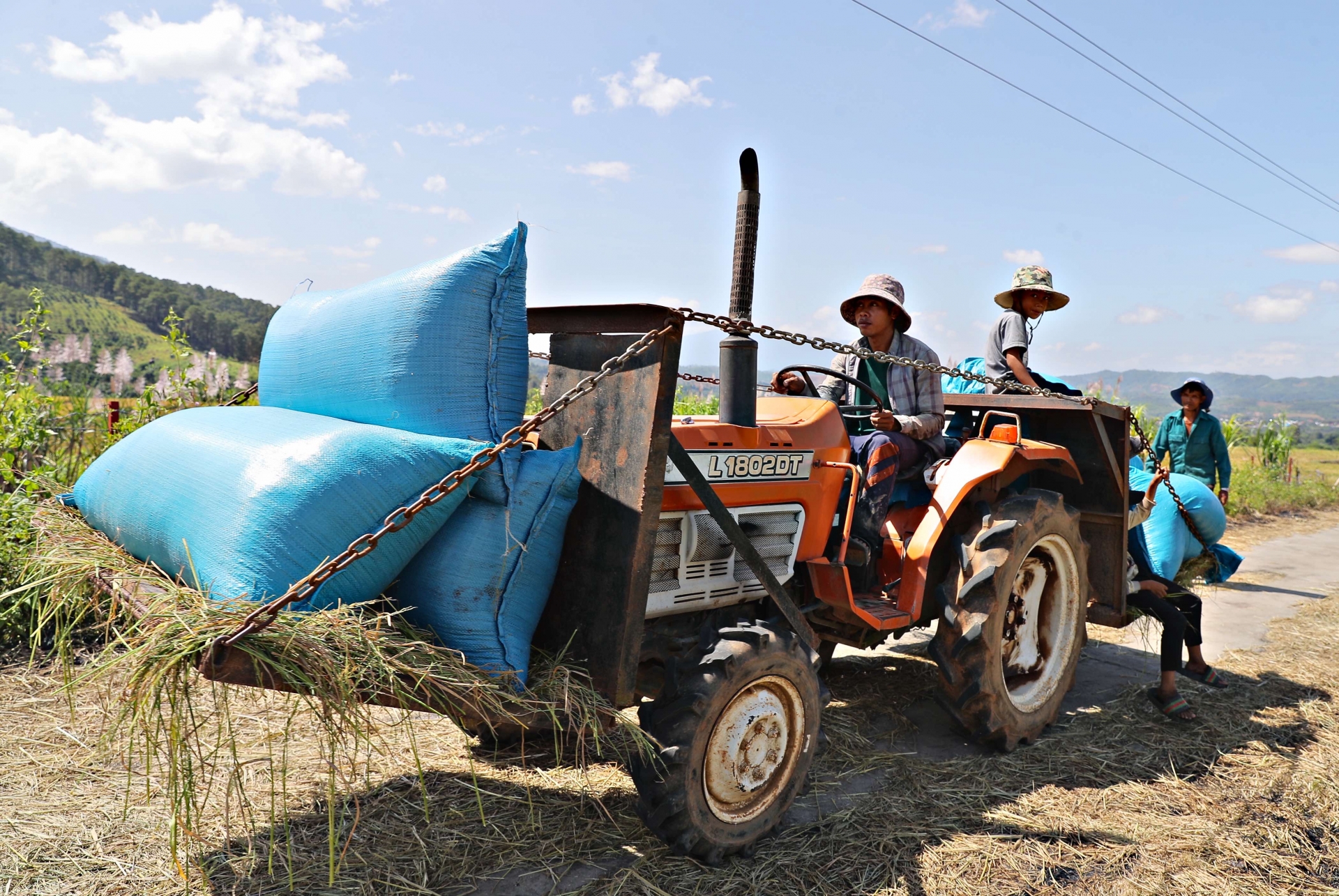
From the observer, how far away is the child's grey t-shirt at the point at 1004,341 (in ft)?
15.8

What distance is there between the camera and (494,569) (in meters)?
2.41

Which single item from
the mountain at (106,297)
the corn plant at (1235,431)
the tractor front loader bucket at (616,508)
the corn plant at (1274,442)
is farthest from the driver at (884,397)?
the corn plant at (1274,442)

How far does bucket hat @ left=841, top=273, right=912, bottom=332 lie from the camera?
409 centimetres

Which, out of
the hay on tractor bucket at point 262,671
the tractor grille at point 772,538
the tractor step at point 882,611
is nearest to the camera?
the hay on tractor bucket at point 262,671

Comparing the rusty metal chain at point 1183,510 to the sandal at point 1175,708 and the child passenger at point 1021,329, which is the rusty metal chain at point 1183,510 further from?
the sandal at point 1175,708

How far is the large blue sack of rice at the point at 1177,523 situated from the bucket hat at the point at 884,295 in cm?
228

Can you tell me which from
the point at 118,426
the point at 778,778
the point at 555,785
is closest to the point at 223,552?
the point at 555,785

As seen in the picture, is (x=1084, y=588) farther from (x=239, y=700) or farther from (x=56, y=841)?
(x=56, y=841)

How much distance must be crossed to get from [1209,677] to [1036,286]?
232 cm

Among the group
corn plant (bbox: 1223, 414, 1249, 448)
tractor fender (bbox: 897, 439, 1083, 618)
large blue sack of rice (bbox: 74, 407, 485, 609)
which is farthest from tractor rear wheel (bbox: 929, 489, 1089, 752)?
corn plant (bbox: 1223, 414, 1249, 448)

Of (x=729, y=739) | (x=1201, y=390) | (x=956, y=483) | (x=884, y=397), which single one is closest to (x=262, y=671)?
(x=729, y=739)

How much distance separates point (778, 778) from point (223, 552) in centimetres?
186

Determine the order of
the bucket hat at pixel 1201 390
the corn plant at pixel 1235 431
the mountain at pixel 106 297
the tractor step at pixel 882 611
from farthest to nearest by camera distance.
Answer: the corn plant at pixel 1235 431 < the mountain at pixel 106 297 < the bucket hat at pixel 1201 390 < the tractor step at pixel 882 611

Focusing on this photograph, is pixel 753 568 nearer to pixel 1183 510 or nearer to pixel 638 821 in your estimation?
pixel 638 821
